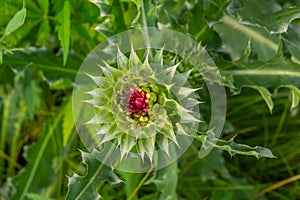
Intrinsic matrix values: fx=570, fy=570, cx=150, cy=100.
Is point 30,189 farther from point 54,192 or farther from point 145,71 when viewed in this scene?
point 145,71

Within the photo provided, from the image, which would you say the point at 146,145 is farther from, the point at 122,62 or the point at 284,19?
the point at 284,19

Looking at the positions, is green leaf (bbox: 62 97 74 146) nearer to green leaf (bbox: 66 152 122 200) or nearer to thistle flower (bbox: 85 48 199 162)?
green leaf (bbox: 66 152 122 200)

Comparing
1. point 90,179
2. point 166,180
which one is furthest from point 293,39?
point 90,179

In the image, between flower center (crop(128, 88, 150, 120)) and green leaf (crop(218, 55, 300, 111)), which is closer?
flower center (crop(128, 88, 150, 120))

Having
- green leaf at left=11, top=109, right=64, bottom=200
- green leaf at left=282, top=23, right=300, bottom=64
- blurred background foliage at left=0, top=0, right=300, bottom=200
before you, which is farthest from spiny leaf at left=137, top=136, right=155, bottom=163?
green leaf at left=11, top=109, right=64, bottom=200

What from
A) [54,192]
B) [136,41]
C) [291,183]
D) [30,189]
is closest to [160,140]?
[136,41]

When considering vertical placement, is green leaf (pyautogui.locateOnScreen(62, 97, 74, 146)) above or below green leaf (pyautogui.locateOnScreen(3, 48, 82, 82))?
below

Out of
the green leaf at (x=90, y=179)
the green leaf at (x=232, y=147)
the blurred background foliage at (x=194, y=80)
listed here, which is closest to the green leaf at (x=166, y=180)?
the blurred background foliage at (x=194, y=80)

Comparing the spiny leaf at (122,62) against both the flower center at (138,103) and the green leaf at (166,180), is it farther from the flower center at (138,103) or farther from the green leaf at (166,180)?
the green leaf at (166,180)
